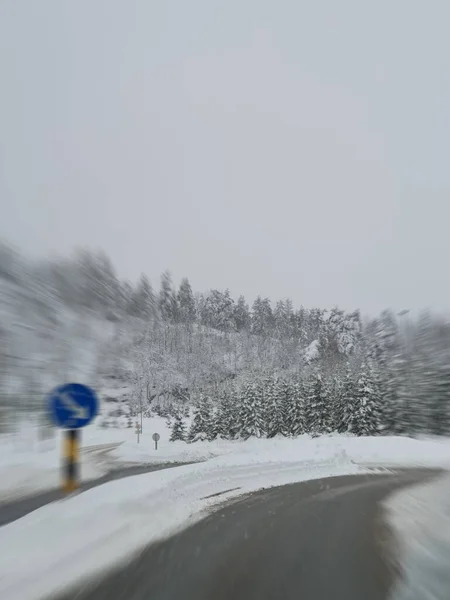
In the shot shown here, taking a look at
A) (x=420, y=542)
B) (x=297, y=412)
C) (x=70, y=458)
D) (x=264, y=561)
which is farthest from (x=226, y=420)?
(x=264, y=561)

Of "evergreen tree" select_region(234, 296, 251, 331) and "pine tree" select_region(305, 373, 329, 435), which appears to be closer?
"pine tree" select_region(305, 373, 329, 435)

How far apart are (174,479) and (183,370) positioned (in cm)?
9554

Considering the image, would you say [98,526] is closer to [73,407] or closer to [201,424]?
[73,407]

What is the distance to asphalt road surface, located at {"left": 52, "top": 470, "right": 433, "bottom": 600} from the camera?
5.01 m

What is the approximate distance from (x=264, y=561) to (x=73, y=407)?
4056 mm

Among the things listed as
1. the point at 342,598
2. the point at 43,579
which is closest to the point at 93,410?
the point at 43,579

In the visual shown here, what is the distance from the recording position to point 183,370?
10700 cm

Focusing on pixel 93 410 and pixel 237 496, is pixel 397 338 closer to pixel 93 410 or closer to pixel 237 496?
pixel 237 496

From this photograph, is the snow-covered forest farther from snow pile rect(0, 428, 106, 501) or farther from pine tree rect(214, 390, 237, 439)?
snow pile rect(0, 428, 106, 501)

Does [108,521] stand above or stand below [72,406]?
below

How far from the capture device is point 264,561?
20.6 ft

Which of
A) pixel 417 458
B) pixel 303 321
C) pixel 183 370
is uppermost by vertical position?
pixel 303 321

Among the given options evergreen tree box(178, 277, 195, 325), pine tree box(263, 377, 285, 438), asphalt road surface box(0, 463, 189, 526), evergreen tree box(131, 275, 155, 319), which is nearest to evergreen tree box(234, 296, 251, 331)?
evergreen tree box(178, 277, 195, 325)

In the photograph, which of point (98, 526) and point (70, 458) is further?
point (70, 458)
